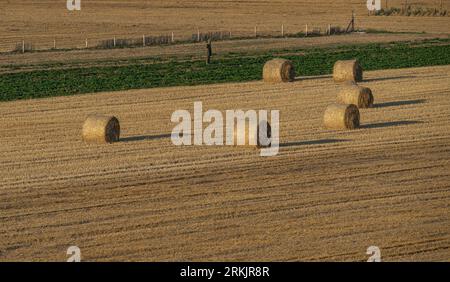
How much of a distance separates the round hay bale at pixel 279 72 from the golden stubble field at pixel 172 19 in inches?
908

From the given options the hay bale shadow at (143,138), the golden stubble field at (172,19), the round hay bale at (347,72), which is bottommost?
the hay bale shadow at (143,138)

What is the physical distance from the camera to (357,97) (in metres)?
41.2

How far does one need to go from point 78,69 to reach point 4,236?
109 ft

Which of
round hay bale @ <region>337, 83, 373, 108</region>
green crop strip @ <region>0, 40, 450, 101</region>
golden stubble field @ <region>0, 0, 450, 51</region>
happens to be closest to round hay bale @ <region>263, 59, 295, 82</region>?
green crop strip @ <region>0, 40, 450, 101</region>

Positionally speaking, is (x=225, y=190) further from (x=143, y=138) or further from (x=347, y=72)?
(x=347, y=72)

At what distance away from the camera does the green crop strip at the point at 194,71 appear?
49.0 m

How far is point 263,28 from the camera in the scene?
85.5 metres

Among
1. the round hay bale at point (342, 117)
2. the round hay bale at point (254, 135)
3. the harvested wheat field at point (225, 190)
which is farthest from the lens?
the round hay bale at point (342, 117)

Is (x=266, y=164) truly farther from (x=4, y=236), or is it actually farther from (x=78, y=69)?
(x=78, y=69)

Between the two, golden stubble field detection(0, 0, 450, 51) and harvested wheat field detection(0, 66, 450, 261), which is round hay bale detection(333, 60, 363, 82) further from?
golden stubble field detection(0, 0, 450, 51)

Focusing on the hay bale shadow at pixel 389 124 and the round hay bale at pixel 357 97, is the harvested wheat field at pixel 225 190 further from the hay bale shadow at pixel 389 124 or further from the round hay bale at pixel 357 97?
the round hay bale at pixel 357 97

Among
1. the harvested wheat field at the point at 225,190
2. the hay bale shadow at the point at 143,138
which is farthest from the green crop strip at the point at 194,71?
the hay bale shadow at the point at 143,138

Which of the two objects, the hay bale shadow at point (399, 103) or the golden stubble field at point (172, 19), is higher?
the golden stubble field at point (172, 19)
